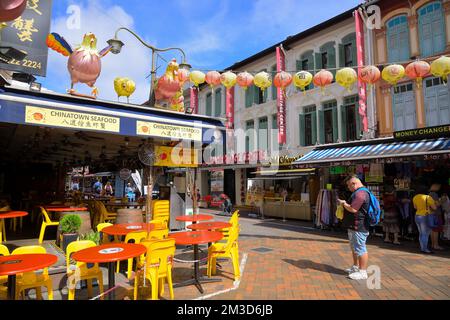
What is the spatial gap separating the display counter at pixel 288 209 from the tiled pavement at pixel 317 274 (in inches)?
197

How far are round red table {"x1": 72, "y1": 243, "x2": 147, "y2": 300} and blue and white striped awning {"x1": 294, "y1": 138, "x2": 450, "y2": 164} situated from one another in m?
8.22

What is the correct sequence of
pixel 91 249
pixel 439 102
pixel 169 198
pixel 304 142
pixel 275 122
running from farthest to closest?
pixel 275 122
pixel 304 142
pixel 439 102
pixel 169 198
pixel 91 249

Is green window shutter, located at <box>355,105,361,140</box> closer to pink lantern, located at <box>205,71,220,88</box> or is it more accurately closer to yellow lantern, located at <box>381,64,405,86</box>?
yellow lantern, located at <box>381,64,405,86</box>

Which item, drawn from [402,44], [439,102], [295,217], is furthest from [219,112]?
[439,102]

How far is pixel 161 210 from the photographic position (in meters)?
8.62

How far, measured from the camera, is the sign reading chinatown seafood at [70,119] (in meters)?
4.73

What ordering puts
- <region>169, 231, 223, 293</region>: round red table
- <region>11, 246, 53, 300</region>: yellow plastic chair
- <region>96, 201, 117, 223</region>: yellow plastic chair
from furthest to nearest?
<region>96, 201, 117, 223</region>: yellow plastic chair → <region>169, 231, 223, 293</region>: round red table → <region>11, 246, 53, 300</region>: yellow plastic chair

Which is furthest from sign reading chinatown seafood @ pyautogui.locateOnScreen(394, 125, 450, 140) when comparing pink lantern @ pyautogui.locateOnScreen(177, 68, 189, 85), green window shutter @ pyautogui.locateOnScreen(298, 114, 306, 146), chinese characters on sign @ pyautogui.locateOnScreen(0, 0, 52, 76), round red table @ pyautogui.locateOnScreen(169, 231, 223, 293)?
chinese characters on sign @ pyautogui.locateOnScreen(0, 0, 52, 76)

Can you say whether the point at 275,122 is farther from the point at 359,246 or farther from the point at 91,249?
the point at 91,249

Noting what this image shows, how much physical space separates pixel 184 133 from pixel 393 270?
17.2 ft

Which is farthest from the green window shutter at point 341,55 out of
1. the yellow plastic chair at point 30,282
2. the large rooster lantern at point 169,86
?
the yellow plastic chair at point 30,282

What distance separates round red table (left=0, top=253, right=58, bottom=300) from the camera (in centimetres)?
293

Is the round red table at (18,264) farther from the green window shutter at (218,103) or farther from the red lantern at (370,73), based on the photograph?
the green window shutter at (218,103)

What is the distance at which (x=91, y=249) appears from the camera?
3.86 metres
